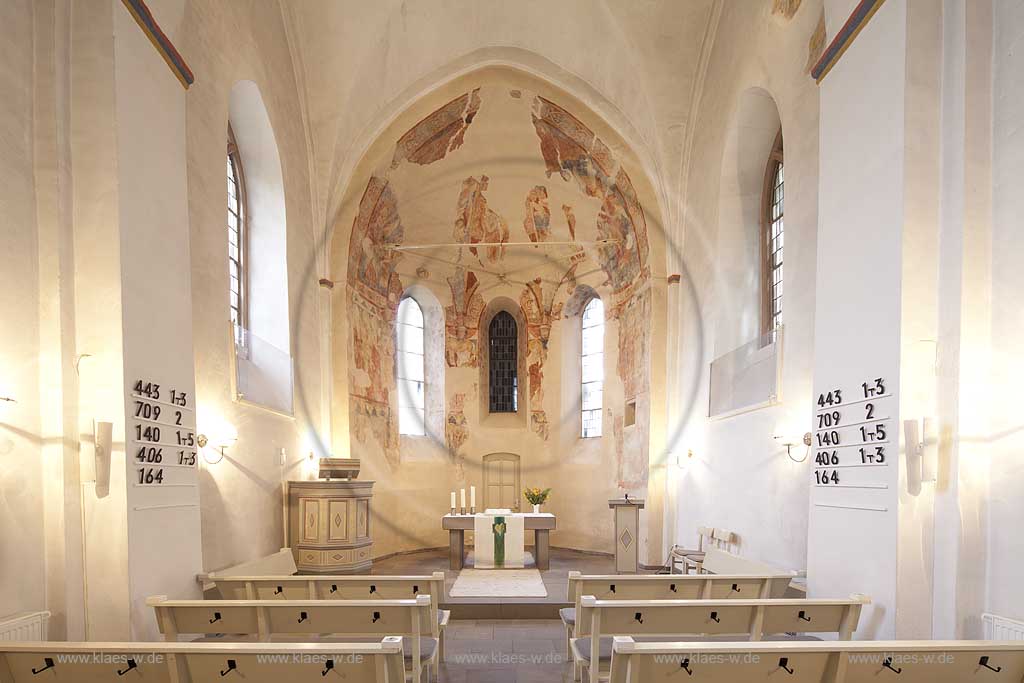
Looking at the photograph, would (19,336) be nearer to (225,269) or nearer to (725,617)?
(225,269)

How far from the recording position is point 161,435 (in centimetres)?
559

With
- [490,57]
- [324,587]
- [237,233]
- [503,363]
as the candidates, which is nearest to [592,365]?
[503,363]

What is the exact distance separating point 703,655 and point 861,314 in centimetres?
301

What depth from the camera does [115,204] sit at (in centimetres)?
509

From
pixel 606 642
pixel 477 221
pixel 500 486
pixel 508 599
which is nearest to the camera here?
pixel 606 642

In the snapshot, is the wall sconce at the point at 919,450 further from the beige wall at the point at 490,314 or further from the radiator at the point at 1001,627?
the beige wall at the point at 490,314

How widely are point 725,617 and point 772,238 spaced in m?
6.41

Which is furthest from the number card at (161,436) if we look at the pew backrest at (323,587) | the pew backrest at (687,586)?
the pew backrest at (687,586)

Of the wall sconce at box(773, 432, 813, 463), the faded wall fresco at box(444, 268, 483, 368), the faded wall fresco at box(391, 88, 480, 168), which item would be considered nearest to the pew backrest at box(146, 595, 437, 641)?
the wall sconce at box(773, 432, 813, 463)

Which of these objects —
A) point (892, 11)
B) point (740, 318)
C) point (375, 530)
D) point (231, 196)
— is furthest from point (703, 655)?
point (375, 530)

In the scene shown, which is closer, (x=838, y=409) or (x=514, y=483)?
(x=838, y=409)

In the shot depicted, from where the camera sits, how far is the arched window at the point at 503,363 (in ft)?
58.1

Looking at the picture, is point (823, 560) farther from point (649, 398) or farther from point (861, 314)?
point (649, 398)

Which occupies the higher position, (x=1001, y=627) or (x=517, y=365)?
Answer: (x=517, y=365)
